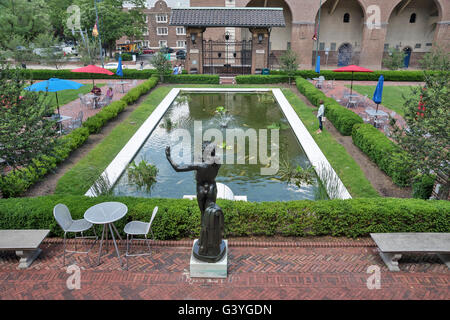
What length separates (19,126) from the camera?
7355 millimetres

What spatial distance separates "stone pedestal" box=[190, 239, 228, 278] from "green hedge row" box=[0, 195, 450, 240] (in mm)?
1226

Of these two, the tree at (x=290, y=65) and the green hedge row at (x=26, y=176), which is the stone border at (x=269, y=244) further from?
the tree at (x=290, y=65)

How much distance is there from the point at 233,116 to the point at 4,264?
12.3 metres

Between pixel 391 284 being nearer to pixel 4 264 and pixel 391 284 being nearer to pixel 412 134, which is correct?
pixel 412 134

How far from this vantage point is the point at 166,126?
15.9 meters

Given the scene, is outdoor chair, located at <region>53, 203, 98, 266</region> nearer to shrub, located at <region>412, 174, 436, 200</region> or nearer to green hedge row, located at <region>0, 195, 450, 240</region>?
green hedge row, located at <region>0, 195, 450, 240</region>

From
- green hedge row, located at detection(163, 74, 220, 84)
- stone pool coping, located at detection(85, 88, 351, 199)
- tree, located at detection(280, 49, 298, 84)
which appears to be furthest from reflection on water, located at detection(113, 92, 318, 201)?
tree, located at detection(280, 49, 298, 84)

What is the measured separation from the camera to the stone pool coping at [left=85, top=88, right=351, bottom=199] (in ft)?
33.1

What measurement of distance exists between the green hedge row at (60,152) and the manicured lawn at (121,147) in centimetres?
62

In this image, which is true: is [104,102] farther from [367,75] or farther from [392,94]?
[367,75]

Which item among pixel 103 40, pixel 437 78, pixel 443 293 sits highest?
pixel 103 40

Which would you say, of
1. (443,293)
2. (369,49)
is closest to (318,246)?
(443,293)

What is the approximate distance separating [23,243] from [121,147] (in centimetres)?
680

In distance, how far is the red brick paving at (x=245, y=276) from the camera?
612 centimetres
